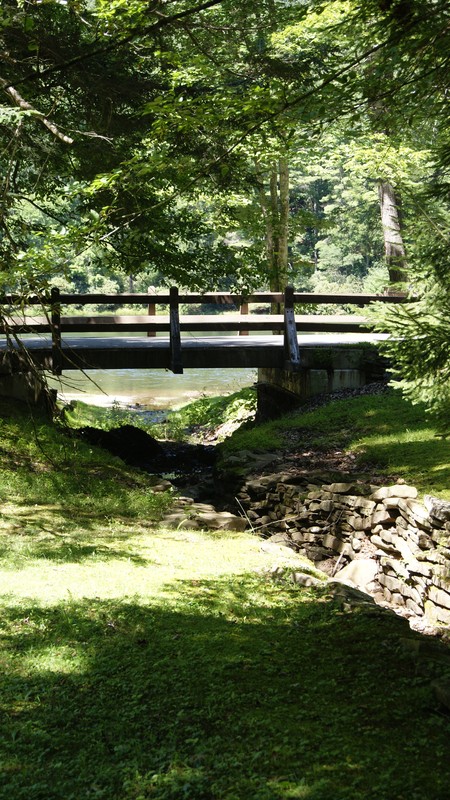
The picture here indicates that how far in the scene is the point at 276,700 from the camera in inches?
174

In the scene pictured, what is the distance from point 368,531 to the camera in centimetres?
864

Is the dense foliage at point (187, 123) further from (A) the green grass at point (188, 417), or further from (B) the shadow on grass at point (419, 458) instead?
(A) the green grass at point (188, 417)

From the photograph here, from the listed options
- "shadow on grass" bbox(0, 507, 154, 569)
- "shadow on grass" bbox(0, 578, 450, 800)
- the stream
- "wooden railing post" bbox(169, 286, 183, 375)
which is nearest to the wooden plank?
"wooden railing post" bbox(169, 286, 183, 375)

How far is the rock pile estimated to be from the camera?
7.41 m

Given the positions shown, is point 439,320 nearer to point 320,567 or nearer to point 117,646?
point 320,567

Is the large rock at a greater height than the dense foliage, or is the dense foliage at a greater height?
the dense foliage

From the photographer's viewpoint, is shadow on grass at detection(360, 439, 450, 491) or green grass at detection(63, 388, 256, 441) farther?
green grass at detection(63, 388, 256, 441)

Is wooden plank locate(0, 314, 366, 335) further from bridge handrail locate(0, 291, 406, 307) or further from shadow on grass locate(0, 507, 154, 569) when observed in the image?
shadow on grass locate(0, 507, 154, 569)

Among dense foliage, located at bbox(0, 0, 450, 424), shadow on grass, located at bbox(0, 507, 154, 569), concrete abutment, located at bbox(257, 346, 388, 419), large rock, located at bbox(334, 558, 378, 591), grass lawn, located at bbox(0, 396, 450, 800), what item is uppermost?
dense foliage, located at bbox(0, 0, 450, 424)

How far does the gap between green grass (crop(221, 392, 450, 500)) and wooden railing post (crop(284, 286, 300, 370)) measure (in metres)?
0.99

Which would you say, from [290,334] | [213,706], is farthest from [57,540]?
[290,334]

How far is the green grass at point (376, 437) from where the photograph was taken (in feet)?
30.8

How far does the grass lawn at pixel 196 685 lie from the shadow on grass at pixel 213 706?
0.04 feet

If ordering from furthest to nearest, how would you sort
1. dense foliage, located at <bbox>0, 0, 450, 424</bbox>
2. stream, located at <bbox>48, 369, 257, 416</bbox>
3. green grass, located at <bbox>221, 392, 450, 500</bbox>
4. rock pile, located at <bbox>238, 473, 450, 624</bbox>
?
1. stream, located at <bbox>48, 369, 257, 416</bbox>
2. green grass, located at <bbox>221, 392, 450, 500</bbox>
3. rock pile, located at <bbox>238, 473, 450, 624</bbox>
4. dense foliage, located at <bbox>0, 0, 450, 424</bbox>
